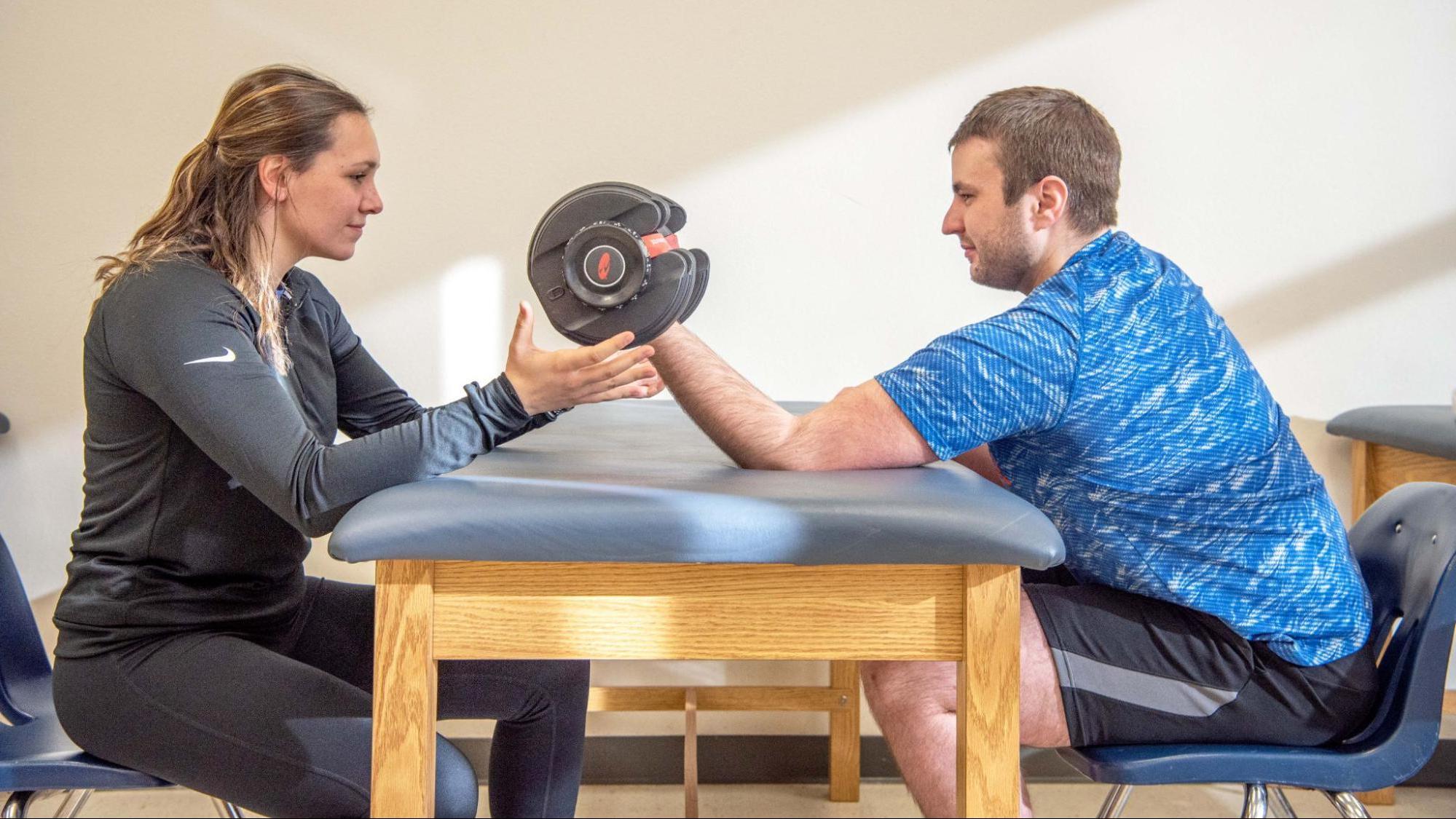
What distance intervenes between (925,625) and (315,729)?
26.0 inches

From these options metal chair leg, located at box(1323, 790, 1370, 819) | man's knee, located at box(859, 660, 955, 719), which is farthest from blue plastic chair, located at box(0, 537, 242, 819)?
metal chair leg, located at box(1323, 790, 1370, 819)

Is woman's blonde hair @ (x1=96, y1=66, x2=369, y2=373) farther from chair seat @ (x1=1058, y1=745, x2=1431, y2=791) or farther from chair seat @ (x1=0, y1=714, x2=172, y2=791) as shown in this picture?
chair seat @ (x1=1058, y1=745, x2=1431, y2=791)

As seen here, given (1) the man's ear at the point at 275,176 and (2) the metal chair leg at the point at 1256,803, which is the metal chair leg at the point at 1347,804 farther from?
(1) the man's ear at the point at 275,176

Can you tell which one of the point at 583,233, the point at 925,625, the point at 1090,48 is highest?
the point at 1090,48

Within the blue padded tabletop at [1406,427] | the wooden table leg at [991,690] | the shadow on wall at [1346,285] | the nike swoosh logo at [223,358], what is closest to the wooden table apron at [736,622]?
the wooden table leg at [991,690]

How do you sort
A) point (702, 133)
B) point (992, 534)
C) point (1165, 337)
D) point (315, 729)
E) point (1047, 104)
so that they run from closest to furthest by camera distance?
point (992, 534) → point (315, 729) → point (1165, 337) → point (1047, 104) → point (702, 133)

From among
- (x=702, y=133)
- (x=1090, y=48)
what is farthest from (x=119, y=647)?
(x=1090, y=48)

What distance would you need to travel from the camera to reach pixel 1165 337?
139cm

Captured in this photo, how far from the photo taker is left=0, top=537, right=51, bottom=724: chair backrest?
152 cm

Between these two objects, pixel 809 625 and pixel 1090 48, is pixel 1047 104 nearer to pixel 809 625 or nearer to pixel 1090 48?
pixel 809 625

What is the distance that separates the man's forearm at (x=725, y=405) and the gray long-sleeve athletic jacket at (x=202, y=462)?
18 centimetres

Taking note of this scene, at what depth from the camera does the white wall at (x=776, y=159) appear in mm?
2445

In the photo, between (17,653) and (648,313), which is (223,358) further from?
(17,653)

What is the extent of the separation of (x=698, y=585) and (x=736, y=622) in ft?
0.16
